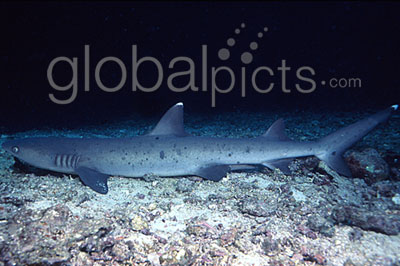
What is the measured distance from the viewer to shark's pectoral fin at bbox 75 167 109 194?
3.24 meters

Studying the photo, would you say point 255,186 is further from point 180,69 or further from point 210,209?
point 180,69

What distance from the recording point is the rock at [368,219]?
245cm

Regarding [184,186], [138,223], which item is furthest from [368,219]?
[138,223]

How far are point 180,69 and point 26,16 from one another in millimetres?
15187

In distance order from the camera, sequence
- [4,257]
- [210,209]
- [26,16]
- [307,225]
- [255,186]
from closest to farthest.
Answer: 1. [4,257]
2. [307,225]
3. [210,209]
4. [255,186]
5. [26,16]

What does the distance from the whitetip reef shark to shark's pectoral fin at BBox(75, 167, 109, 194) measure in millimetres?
69

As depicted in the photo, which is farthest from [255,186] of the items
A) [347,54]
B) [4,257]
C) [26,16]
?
[347,54]

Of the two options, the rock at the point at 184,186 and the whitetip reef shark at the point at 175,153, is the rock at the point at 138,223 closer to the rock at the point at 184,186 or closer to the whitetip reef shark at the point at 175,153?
the rock at the point at 184,186

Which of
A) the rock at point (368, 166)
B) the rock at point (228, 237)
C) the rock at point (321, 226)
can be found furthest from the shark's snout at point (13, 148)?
the rock at point (368, 166)

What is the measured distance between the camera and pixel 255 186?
355cm

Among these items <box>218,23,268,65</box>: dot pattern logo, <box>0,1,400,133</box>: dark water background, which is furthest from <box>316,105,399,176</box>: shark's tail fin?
<box>218,23,268,65</box>: dot pattern logo

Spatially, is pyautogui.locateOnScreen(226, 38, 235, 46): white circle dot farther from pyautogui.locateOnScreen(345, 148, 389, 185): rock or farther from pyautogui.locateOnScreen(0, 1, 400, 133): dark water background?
pyautogui.locateOnScreen(345, 148, 389, 185): rock

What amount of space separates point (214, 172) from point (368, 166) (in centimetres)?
254

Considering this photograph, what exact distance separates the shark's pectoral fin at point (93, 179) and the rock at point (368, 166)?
398 centimetres
